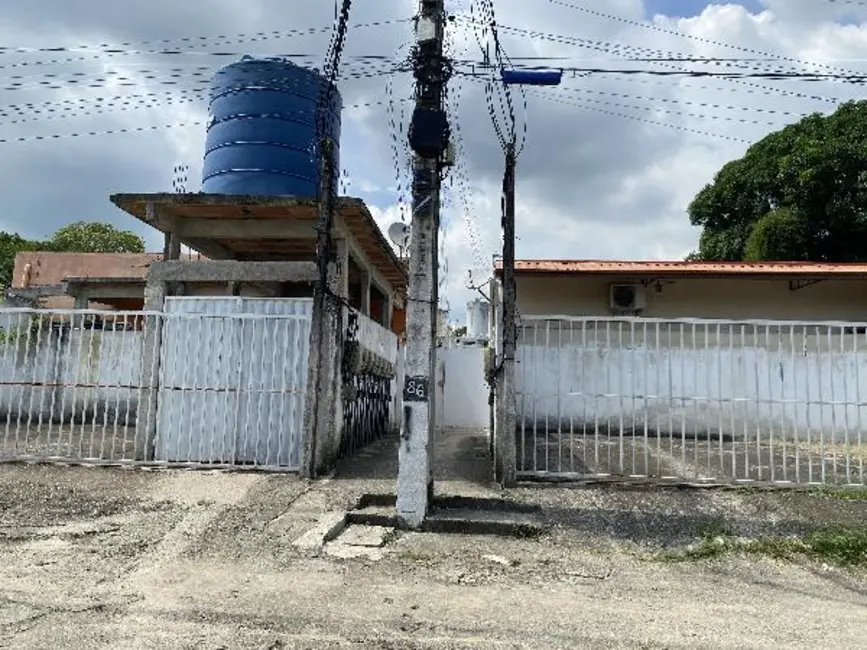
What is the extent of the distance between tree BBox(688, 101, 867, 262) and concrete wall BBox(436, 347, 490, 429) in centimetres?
924

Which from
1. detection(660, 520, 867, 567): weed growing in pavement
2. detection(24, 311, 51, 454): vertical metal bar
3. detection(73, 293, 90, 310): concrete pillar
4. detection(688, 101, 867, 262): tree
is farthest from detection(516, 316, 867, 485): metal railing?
detection(73, 293, 90, 310): concrete pillar

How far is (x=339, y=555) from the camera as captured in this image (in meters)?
5.64

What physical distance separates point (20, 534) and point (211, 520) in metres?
1.58

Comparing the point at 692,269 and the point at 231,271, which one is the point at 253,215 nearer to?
the point at 231,271

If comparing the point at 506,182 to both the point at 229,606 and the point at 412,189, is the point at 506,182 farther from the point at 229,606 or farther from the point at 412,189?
the point at 229,606

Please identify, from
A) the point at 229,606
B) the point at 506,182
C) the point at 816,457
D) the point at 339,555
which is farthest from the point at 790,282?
the point at 229,606

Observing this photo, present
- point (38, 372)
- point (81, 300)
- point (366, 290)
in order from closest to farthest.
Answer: point (38, 372), point (366, 290), point (81, 300)

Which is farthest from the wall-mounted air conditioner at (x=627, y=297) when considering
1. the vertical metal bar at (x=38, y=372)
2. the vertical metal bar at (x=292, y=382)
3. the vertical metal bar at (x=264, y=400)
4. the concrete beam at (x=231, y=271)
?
the vertical metal bar at (x=38, y=372)

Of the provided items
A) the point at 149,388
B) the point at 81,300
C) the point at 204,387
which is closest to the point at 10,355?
the point at 149,388

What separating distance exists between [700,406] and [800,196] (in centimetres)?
1232

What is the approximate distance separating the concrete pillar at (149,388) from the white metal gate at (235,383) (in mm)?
76

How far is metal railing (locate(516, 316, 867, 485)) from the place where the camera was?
8016 millimetres

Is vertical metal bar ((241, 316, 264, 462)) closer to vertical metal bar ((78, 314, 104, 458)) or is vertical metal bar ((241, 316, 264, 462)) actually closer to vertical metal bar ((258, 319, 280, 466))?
vertical metal bar ((258, 319, 280, 466))

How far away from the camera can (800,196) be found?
65.7 feet
